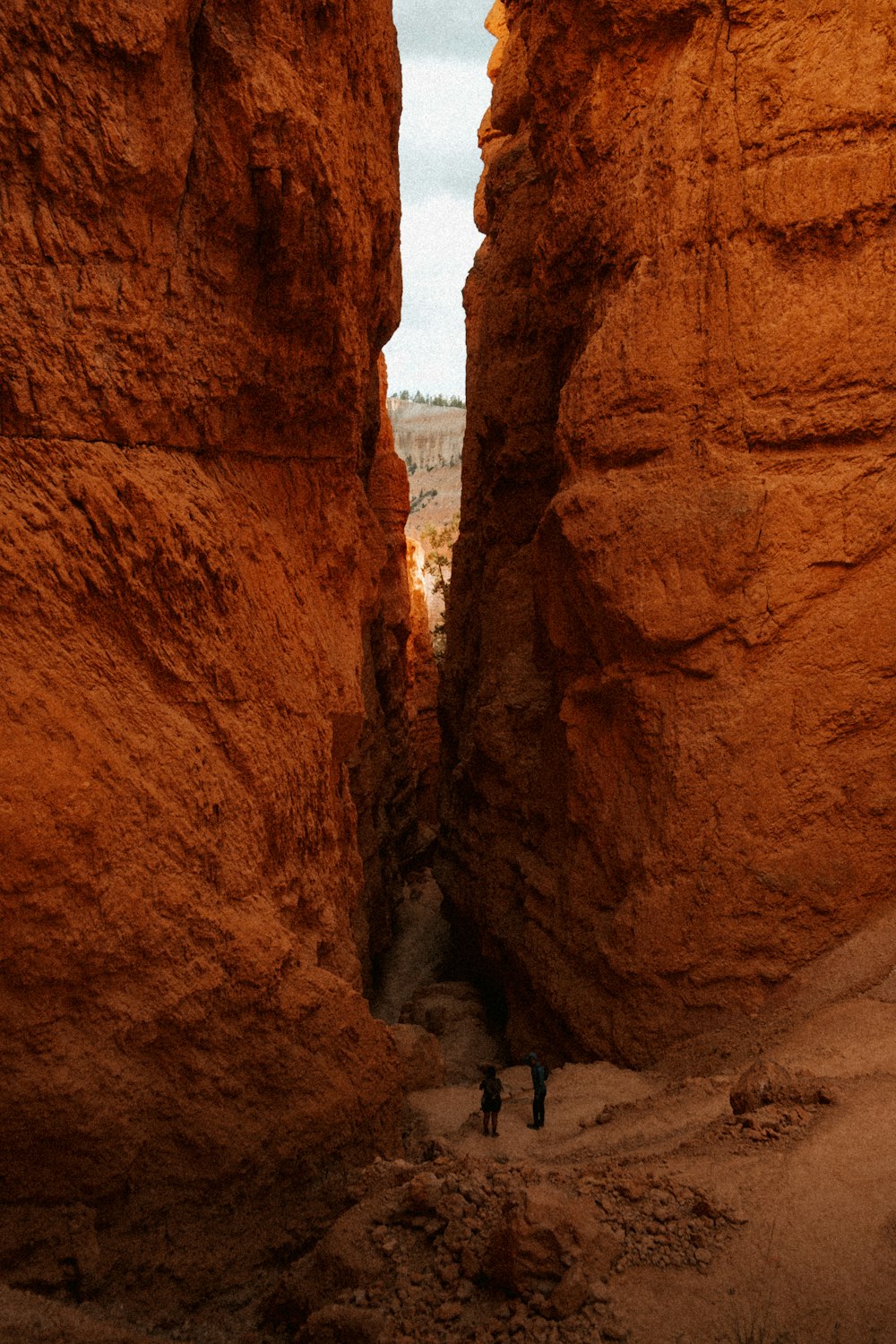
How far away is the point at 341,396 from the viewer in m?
7.12

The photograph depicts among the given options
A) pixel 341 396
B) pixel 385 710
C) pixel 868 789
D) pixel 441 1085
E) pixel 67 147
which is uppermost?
pixel 67 147

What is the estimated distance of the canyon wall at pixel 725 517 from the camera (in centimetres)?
789

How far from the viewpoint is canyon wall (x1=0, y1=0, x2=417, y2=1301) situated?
4.80 meters

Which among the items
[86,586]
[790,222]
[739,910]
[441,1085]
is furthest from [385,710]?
[86,586]

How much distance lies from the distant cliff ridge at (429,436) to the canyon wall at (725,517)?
61.5 meters

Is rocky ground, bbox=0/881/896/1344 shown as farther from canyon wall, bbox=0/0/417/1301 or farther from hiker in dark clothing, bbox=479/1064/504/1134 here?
hiker in dark clothing, bbox=479/1064/504/1134

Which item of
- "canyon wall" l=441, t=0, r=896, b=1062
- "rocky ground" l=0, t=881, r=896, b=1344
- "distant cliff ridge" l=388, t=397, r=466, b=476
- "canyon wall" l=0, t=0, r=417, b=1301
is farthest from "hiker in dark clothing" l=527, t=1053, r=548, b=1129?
"distant cliff ridge" l=388, t=397, r=466, b=476

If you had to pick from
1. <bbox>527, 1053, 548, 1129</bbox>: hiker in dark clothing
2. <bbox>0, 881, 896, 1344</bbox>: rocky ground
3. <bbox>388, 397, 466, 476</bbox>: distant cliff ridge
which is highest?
<bbox>388, 397, 466, 476</bbox>: distant cliff ridge

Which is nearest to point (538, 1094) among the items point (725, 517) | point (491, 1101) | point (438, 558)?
point (491, 1101)

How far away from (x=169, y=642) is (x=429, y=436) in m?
71.8

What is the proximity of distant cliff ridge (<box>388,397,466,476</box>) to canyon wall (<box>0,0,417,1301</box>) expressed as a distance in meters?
64.0

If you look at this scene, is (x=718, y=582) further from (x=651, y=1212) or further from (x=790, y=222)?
(x=651, y=1212)

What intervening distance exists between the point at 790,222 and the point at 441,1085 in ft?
26.6

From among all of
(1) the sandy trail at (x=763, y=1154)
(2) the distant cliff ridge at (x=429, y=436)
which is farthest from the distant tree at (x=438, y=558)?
(2) the distant cliff ridge at (x=429, y=436)
